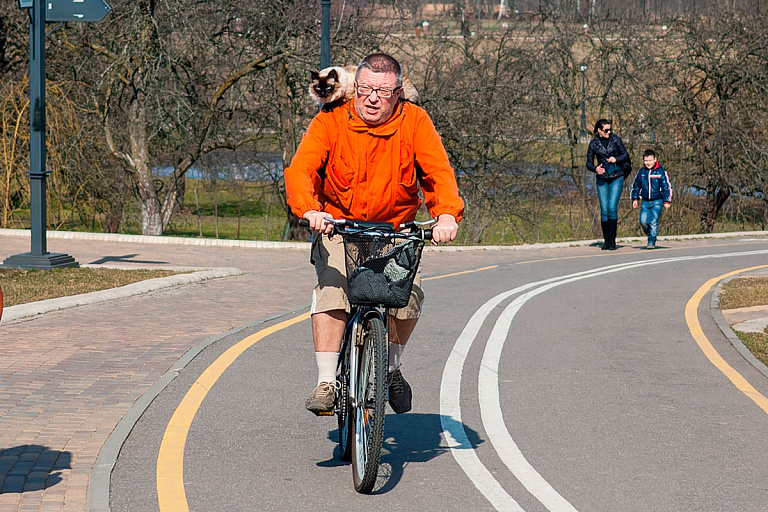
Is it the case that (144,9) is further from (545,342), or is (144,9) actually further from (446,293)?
(545,342)

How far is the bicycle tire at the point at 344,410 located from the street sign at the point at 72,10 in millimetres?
Result: 9503

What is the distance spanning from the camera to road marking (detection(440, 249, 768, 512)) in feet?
16.3

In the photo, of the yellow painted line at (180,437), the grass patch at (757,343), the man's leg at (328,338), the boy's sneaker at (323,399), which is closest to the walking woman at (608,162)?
the grass patch at (757,343)

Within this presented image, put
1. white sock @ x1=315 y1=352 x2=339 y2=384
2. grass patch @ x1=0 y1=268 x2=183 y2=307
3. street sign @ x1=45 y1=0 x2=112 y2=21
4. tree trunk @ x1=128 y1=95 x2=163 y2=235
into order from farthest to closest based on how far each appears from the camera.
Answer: tree trunk @ x1=128 y1=95 x2=163 y2=235
street sign @ x1=45 y1=0 x2=112 y2=21
grass patch @ x1=0 y1=268 x2=183 y2=307
white sock @ x1=315 y1=352 x2=339 y2=384

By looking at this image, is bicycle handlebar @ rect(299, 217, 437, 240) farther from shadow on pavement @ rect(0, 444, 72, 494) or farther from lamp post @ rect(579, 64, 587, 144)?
lamp post @ rect(579, 64, 587, 144)

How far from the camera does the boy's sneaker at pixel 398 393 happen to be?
17.3 ft

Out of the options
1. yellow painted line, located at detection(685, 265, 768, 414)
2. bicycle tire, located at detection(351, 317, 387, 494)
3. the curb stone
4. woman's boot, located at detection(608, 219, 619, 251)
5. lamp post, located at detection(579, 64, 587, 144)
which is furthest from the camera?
lamp post, located at detection(579, 64, 587, 144)

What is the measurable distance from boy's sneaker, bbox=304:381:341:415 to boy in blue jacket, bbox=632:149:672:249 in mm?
14164

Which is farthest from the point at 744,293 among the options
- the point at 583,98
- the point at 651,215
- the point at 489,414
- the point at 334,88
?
the point at 583,98

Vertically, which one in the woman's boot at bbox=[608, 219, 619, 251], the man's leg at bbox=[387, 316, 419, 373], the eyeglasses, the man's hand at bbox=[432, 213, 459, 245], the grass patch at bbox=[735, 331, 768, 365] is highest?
the eyeglasses

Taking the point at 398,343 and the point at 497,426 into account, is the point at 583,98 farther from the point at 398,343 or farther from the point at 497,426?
the point at 398,343

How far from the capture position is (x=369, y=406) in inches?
187

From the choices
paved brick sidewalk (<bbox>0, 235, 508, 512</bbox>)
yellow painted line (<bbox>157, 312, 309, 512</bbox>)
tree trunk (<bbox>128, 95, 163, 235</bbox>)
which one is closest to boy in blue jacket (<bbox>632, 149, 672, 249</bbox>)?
paved brick sidewalk (<bbox>0, 235, 508, 512</bbox>)

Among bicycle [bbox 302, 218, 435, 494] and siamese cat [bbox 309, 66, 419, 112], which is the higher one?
siamese cat [bbox 309, 66, 419, 112]
